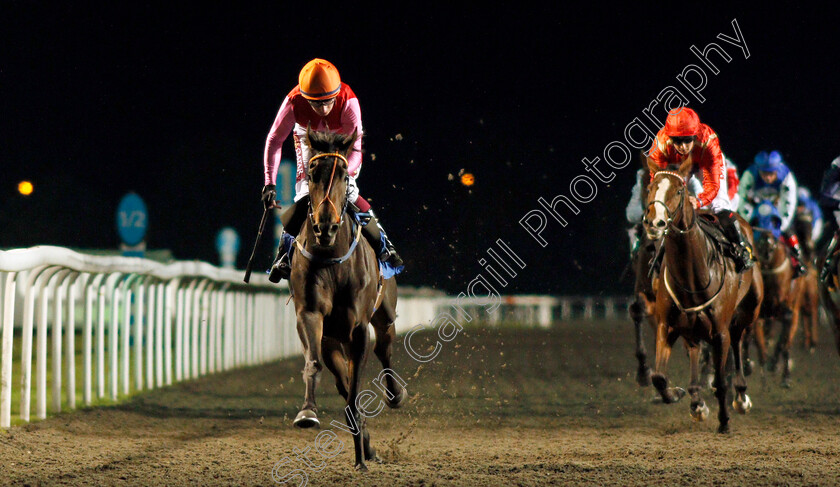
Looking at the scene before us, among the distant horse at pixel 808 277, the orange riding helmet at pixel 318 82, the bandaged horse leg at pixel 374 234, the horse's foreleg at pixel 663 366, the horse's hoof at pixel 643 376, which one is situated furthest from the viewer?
the distant horse at pixel 808 277

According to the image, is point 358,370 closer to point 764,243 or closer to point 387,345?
point 387,345

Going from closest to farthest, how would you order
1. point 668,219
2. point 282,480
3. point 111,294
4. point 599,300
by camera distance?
1. point 282,480
2. point 668,219
3. point 111,294
4. point 599,300

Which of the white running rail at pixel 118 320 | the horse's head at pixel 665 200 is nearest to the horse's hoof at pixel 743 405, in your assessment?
the horse's head at pixel 665 200

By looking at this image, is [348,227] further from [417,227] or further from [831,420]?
[831,420]

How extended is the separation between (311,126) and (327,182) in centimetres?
90

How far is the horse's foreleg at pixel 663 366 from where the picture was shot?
24.8 feet

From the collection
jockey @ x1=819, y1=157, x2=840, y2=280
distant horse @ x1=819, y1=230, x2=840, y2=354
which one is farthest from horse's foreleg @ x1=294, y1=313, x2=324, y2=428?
distant horse @ x1=819, y1=230, x2=840, y2=354

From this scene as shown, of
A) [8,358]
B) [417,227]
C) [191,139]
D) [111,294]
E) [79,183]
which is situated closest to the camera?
[8,358]

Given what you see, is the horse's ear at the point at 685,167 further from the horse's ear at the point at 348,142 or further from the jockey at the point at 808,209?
the jockey at the point at 808,209

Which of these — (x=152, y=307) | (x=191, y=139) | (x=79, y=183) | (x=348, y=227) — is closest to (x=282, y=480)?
(x=348, y=227)

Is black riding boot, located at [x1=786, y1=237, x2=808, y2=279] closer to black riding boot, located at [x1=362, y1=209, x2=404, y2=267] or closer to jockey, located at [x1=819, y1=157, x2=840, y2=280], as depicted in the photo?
jockey, located at [x1=819, y1=157, x2=840, y2=280]

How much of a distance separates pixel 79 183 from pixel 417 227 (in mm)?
31120

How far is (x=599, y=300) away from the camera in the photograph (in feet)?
131

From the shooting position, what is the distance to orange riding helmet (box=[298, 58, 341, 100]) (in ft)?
19.3
